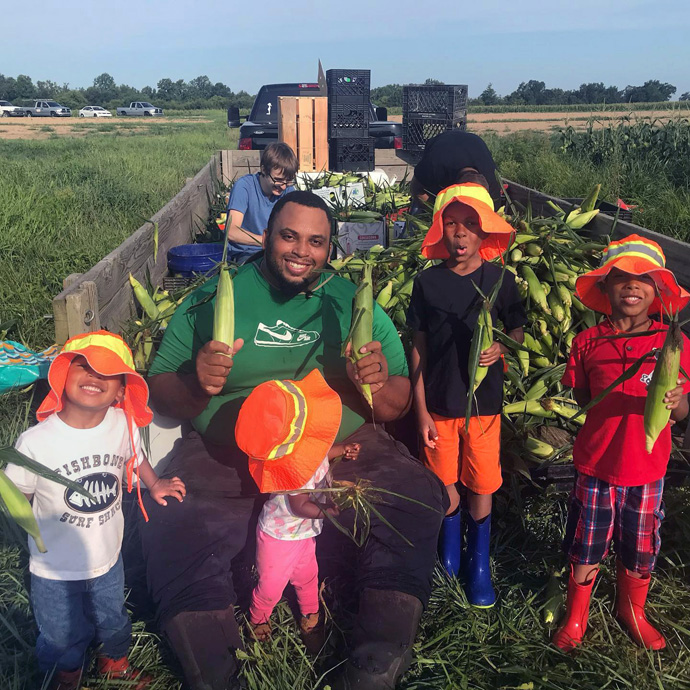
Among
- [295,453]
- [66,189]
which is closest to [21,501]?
[295,453]

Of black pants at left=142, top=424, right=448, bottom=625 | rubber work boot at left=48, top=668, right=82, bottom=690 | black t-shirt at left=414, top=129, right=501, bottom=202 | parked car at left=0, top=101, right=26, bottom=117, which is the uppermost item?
parked car at left=0, top=101, right=26, bottom=117

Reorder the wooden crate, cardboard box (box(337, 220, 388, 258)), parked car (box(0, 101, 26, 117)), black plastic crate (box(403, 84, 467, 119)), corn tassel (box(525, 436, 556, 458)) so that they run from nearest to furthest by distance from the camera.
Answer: corn tassel (box(525, 436, 556, 458))
cardboard box (box(337, 220, 388, 258))
the wooden crate
black plastic crate (box(403, 84, 467, 119))
parked car (box(0, 101, 26, 117))

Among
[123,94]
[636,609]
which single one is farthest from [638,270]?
[123,94]

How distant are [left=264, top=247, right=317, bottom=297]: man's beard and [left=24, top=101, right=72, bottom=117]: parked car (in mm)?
75946

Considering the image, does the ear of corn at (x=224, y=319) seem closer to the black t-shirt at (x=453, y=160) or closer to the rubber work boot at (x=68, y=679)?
the rubber work boot at (x=68, y=679)

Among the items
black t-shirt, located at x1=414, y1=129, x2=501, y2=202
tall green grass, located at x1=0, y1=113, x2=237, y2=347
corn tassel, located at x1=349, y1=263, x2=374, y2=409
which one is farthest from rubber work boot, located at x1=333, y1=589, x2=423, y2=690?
tall green grass, located at x1=0, y1=113, x2=237, y2=347

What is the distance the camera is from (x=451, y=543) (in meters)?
2.87

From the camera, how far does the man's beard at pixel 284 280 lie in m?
2.64

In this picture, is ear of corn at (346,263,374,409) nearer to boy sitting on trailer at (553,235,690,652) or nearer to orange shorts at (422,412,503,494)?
orange shorts at (422,412,503,494)

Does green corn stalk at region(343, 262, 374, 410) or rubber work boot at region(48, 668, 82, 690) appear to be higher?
green corn stalk at region(343, 262, 374, 410)

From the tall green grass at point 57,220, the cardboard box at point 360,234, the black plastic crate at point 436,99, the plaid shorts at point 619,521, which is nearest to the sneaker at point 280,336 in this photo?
the plaid shorts at point 619,521

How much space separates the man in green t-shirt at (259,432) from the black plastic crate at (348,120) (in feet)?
17.5

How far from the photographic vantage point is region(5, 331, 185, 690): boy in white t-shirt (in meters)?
2.06

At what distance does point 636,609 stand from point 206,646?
62.4 inches
